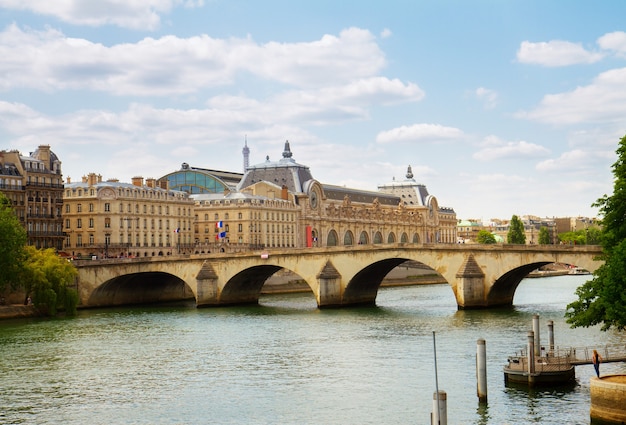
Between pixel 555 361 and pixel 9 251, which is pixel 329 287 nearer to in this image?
pixel 9 251

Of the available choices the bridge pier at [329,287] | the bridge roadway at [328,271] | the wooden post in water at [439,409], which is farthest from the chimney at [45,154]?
the wooden post in water at [439,409]

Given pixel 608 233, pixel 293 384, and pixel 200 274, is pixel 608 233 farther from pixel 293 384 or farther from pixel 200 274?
pixel 200 274

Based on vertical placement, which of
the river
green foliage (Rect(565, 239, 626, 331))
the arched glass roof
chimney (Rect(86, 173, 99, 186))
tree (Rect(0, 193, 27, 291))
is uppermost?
the arched glass roof

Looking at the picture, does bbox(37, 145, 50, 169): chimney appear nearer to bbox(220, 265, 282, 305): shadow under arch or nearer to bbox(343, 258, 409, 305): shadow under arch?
bbox(220, 265, 282, 305): shadow under arch

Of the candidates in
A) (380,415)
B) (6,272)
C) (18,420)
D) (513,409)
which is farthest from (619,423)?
(6,272)

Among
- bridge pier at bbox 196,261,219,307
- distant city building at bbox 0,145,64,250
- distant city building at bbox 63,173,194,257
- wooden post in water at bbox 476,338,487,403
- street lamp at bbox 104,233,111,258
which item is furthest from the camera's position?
distant city building at bbox 63,173,194,257

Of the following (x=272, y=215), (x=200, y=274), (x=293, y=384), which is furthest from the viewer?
(x=272, y=215)

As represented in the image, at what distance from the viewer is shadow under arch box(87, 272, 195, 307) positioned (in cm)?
10612

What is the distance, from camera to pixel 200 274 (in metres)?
102

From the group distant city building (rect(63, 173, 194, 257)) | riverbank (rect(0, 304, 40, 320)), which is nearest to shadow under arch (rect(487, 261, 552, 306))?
riverbank (rect(0, 304, 40, 320))

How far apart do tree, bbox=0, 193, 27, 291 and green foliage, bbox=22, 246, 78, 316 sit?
3.25ft

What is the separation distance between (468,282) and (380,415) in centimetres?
4565

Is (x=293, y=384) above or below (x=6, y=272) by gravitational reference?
below

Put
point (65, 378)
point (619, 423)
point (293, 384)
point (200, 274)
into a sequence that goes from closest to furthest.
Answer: point (619, 423) → point (293, 384) → point (65, 378) → point (200, 274)
